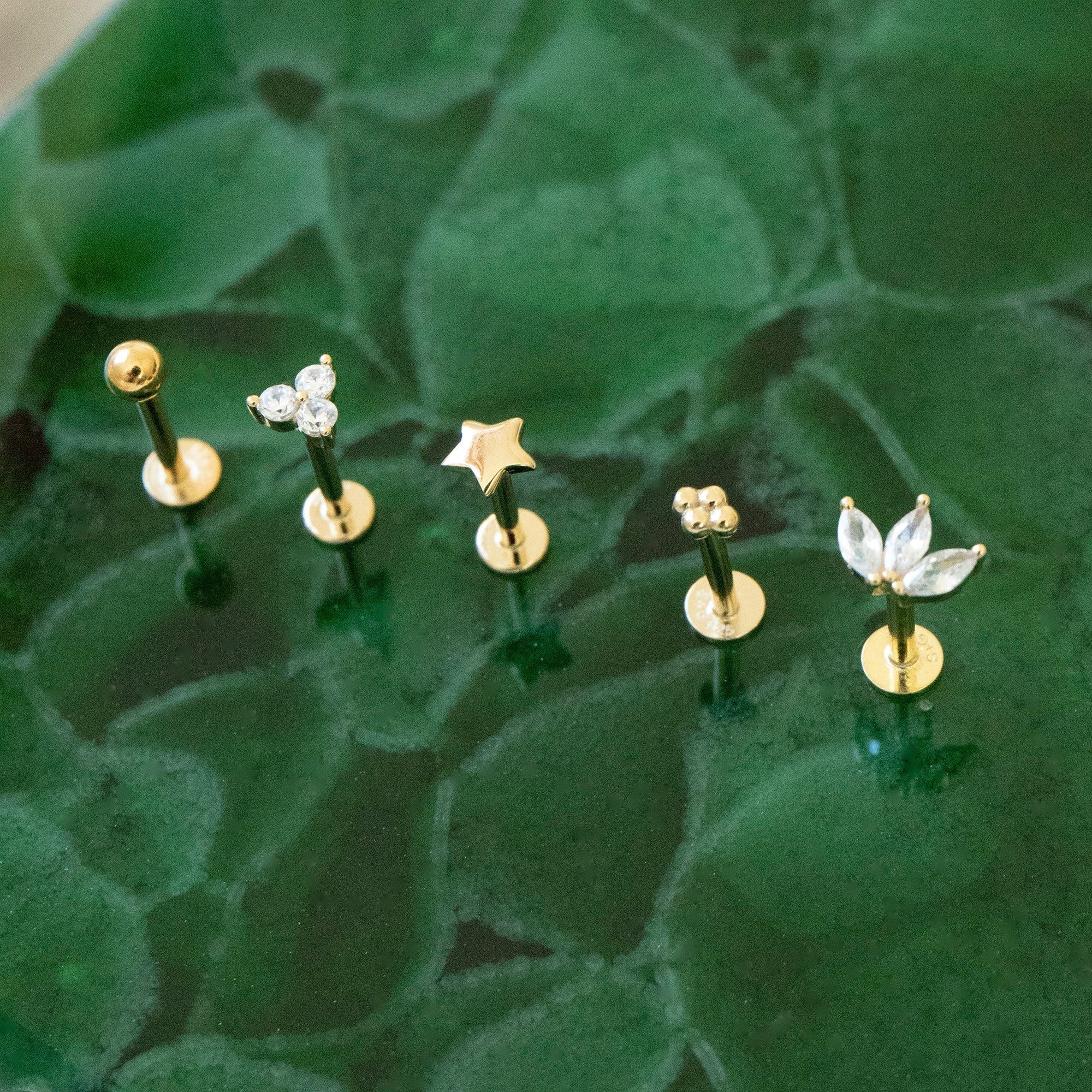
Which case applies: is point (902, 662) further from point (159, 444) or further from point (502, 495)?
point (159, 444)

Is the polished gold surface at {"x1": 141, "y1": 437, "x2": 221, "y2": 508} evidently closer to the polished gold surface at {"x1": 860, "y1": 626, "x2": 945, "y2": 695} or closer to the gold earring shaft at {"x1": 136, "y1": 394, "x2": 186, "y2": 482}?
the gold earring shaft at {"x1": 136, "y1": 394, "x2": 186, "y2": 482}

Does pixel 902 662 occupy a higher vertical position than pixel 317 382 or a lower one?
lower

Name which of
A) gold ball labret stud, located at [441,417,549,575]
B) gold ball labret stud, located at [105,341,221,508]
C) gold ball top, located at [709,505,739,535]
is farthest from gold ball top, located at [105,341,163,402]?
gold ball top, located at [709,505,739,535]

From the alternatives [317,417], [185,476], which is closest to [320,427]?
[317,417]

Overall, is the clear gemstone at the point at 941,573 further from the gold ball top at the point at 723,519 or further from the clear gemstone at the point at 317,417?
the clear gemstone at the point at 317,417

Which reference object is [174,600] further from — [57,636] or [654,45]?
[654,45]
